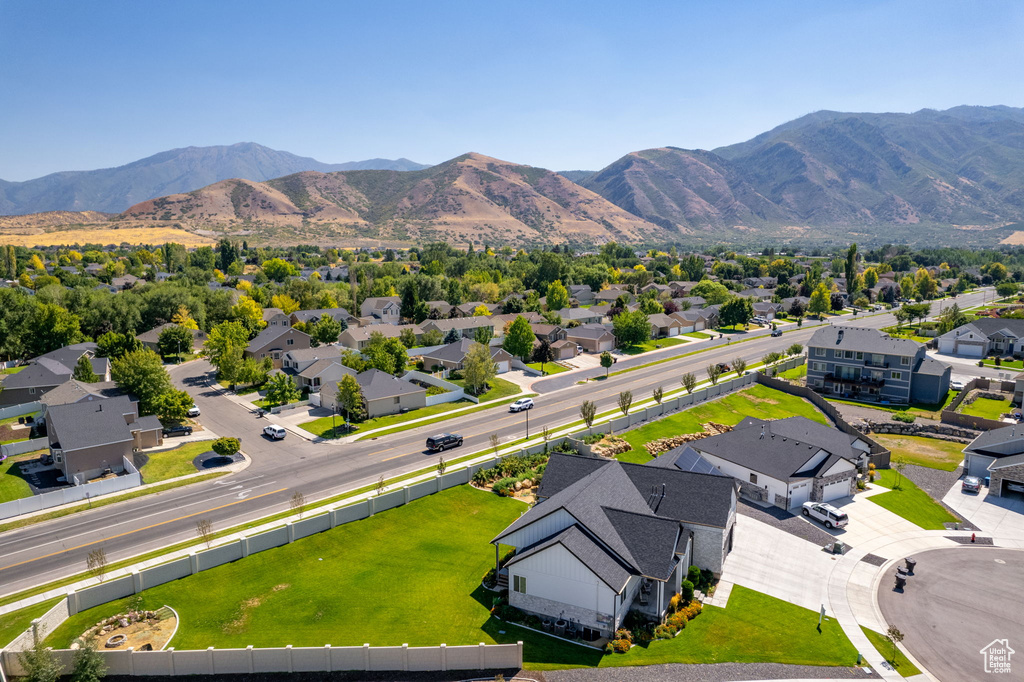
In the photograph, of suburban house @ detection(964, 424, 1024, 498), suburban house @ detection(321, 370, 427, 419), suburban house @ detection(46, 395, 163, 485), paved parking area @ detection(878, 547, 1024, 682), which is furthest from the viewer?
suburban house @ detection(321, 370, 427, 419)

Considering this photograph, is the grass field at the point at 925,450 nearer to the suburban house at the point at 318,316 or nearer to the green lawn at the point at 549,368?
the green lawn at the point at 549,368

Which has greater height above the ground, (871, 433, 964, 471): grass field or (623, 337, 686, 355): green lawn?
(623, 337, 686, 355): green lawn

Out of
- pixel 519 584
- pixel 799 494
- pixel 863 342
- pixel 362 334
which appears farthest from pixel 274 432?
pixel 863 342

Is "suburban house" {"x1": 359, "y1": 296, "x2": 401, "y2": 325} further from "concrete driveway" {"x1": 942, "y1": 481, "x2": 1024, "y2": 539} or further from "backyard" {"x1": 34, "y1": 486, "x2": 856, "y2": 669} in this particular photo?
"concrete driveway" {"x1": 942, "y1": 481, "x2": 1024, "y2": 539}

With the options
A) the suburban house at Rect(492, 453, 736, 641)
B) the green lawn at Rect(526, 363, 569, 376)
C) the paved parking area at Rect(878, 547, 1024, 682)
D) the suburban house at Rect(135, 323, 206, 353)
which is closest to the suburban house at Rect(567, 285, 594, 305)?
the green lawn at Rect(526, 363, 569, 376)

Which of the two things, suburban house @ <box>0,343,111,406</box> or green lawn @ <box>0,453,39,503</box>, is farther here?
suburban house @ <box>0,343,111,406</box>

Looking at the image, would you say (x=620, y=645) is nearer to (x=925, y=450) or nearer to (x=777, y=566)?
(x=777, y=566)

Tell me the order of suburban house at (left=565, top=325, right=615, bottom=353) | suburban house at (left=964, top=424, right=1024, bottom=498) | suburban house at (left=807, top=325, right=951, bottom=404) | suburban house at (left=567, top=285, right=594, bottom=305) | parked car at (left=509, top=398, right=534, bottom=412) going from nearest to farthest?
suburban house at (left=964, top=424, right=1024, bottom=498) < parked car at (left=509, top=398, right=534, bottom=412) < suburban house at (left=807, top=325, right=951, bottom=404) < suburban house at (left=565, top=325, right=615, bottom=353) < suburban house at (left=567, top=285, right=594, bottom=305)

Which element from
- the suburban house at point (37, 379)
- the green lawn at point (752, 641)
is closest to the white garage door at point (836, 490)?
the green lawn at point (752, 641)
